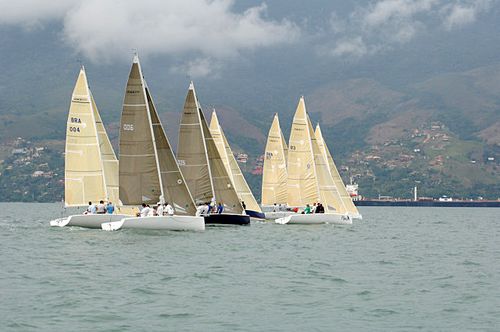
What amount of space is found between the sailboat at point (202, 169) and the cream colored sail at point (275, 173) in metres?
16.8

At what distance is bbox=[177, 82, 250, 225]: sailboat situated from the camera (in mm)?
70312

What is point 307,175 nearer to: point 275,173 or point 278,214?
point 278,214

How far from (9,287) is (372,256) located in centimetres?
2058

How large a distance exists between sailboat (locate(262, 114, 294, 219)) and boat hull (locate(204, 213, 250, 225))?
15393 mm

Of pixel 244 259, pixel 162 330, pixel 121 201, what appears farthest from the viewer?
pixel 121 201

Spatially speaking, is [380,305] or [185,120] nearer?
[380,305]

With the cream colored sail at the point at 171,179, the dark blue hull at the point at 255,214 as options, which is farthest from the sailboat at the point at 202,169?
the dark blue hull at the point at 255,214

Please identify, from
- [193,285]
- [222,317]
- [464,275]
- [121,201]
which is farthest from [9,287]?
[121,201]

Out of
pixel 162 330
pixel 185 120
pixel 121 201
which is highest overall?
pixel 185 120

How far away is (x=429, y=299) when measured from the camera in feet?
113

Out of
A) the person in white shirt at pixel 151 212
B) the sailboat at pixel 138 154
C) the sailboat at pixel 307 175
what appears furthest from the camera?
the sailboat at pixel 307 175

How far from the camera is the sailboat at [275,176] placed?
8950 centimetres

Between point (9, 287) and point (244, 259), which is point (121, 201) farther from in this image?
point (9, 287)

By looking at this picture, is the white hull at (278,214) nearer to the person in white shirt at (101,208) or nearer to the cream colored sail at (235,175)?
the cream colored sail at (235,175)
